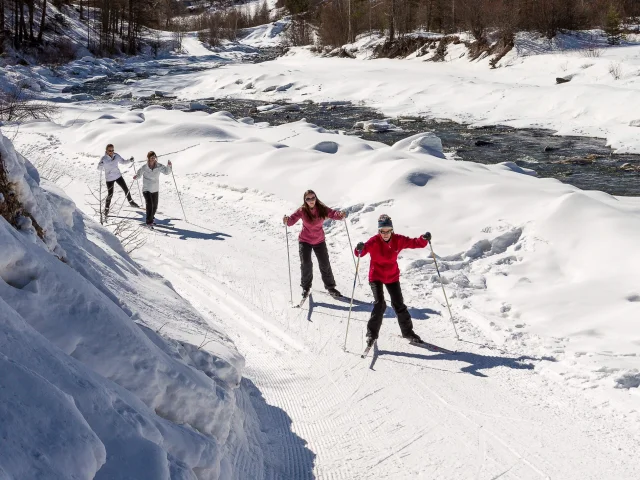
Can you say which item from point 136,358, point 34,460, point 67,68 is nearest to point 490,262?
point 136,358

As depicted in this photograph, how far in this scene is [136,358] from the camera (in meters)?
3.46

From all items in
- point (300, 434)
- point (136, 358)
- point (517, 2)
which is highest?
point (517, 2)

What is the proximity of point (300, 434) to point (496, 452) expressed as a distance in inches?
65.2

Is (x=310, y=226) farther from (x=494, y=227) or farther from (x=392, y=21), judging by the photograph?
(x=392, y=21)

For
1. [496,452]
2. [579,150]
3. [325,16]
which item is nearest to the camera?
[496,452]

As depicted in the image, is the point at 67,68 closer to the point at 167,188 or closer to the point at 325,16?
the point at 325,16

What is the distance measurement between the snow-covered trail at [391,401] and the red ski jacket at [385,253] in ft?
2.68

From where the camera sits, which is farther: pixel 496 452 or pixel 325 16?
pixel 325 16

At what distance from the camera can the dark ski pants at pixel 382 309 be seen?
6.66 m

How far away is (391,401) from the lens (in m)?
5.67

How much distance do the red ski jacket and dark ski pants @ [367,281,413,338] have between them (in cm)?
8

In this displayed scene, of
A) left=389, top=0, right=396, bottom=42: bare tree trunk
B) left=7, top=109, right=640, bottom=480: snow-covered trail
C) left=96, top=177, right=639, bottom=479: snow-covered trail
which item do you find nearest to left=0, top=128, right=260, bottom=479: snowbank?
left=7, top=109, right=640, bottom=480: snow-covered trail

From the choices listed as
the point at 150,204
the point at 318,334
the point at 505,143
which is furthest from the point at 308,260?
the point at 505,143

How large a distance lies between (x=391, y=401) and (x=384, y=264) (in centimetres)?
160
